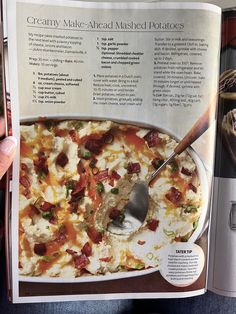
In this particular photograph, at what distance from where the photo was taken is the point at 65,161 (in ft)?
1.56

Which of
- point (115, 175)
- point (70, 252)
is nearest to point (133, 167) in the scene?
point (115, 175)

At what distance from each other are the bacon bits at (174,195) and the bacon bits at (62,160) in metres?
0.13

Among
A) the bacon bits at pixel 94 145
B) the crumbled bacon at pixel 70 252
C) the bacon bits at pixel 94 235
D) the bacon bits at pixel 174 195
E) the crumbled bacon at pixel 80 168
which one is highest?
the bacon bits at pixel 94 145

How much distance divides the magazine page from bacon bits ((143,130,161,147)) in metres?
0.07

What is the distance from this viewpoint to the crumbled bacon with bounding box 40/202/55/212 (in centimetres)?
48

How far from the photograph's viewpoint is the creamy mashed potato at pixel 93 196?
1.56 feet

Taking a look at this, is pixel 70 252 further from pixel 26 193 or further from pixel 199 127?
pixel 199 127

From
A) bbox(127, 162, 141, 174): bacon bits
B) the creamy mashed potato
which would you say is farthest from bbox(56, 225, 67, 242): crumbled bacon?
bbox(127, 162, 141, 174): bacon bits

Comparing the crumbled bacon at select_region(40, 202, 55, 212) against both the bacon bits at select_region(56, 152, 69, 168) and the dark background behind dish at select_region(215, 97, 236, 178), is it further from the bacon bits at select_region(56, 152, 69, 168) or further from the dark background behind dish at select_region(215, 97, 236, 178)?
the dark background behind dish at select_region(215, 97, 236, 178)

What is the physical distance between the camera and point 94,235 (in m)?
0.49

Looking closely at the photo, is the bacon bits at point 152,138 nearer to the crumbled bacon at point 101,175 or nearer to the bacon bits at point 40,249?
the crumbled bacon at point 101,175

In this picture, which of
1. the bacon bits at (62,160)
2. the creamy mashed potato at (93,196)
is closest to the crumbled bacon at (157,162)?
the creamy mashed potato at (93,196)

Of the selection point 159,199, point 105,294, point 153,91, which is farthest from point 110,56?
point 105,294

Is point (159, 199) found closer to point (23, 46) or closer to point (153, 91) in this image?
point (153, 91)
